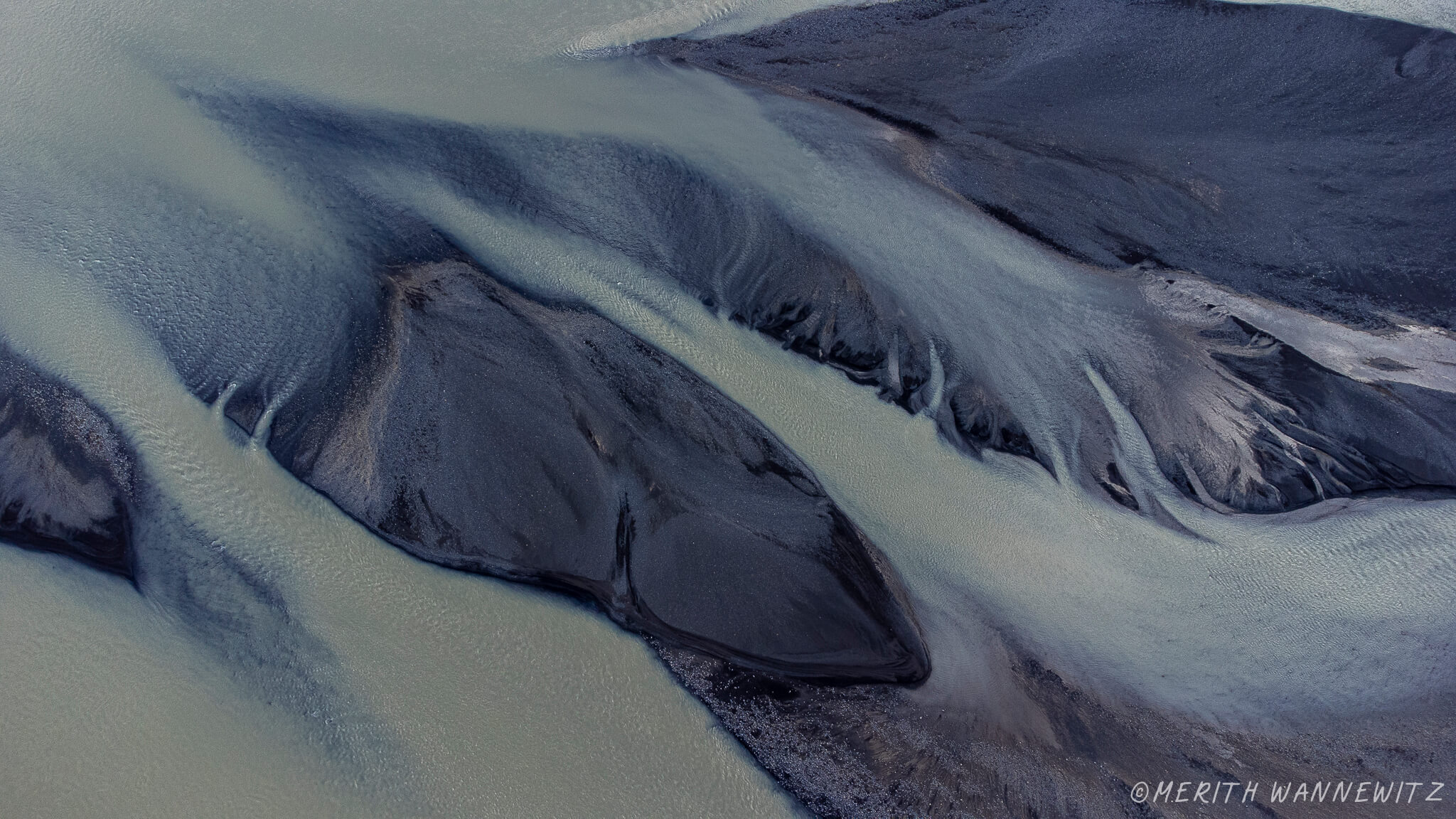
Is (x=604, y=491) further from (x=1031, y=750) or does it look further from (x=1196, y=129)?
(x=1196, y=129)

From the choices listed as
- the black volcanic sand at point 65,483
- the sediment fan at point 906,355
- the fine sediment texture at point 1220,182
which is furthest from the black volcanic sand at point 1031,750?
the black volcanic sand at point 65,483

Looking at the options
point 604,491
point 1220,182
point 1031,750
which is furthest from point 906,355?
point 1031,750

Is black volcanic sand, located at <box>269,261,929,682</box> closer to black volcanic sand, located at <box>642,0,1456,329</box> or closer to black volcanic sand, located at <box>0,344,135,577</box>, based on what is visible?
black volcanic sand, located at <box>0,344,135,577</box>

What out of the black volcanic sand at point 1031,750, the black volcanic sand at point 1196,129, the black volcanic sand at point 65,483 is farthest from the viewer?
the black volcanic sand at point 1196,129

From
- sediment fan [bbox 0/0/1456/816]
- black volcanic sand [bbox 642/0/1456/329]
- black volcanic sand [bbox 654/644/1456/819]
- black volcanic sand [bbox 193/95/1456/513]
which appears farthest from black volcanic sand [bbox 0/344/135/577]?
black volcanic sand [bbox 642/0/1456/329]

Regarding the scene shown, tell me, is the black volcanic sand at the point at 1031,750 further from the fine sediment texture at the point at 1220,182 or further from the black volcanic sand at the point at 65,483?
the black volcanic sand at the point at 65,483
